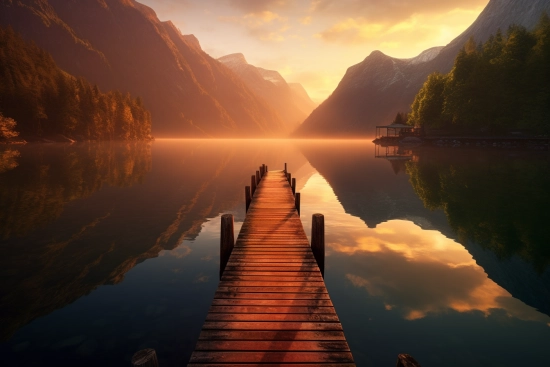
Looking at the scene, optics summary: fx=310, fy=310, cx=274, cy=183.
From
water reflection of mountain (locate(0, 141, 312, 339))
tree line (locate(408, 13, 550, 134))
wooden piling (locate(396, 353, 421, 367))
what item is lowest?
water reflection of mountain (locate(0, 141, 312, 339))

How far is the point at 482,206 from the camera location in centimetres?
1938

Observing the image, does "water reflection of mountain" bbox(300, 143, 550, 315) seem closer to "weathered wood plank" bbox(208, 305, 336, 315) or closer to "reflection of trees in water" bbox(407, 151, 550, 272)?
"reflection of trees in water" bbox(407, 151, 550, 272)

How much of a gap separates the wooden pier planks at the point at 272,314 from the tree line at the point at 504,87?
70.1m

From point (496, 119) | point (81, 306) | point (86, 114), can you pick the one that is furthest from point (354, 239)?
point (86, 114)

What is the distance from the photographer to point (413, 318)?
26.4 ft

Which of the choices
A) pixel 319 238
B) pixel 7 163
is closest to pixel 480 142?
pixel 319 238

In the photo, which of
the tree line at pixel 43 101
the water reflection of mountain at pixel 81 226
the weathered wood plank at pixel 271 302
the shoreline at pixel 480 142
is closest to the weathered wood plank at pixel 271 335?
the weathered wood plank at pixel 271 302

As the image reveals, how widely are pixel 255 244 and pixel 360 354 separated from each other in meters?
4.40

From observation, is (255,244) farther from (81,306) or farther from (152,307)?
(81,306)

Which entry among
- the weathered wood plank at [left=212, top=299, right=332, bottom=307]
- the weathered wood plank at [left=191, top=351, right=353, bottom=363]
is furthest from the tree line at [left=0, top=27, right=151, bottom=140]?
the weathered wood plank at [left=191, top=351, right=353, bottom=363]

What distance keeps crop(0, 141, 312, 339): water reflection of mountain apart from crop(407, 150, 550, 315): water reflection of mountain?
12577 millimetres

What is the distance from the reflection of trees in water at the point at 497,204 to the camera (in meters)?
13.3

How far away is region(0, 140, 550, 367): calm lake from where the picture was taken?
693cm

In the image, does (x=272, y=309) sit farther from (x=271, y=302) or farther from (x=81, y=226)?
(x=81, y=226)
